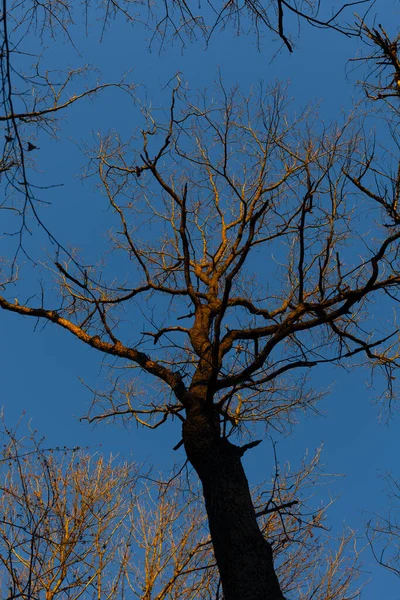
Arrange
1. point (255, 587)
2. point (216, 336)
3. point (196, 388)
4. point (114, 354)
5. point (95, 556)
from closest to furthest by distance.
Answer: point (255, 587)
point (216, 336)
point (196, 388)
point (114, 354)
point (95, 556)

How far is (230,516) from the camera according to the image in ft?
9.08

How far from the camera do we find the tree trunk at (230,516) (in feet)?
8.28

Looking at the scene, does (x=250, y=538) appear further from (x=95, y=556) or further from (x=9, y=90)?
A: (x=95, y=556)

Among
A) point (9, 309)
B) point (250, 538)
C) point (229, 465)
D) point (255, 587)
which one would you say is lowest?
point (255, 587)

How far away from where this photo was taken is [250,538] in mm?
2670

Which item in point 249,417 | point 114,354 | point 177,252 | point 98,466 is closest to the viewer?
point 114,354

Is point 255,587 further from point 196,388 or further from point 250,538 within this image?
point 196,388

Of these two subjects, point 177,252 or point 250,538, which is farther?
point 177,252

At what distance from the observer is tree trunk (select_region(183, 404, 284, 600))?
8.28ft

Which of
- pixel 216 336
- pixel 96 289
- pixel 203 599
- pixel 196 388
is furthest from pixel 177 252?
pixel 203 599

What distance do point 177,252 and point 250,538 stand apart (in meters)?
3.29

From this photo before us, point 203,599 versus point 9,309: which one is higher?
point 9,309

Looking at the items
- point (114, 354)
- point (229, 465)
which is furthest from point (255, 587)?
point (114, 354)

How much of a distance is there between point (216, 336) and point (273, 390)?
7.20ft
